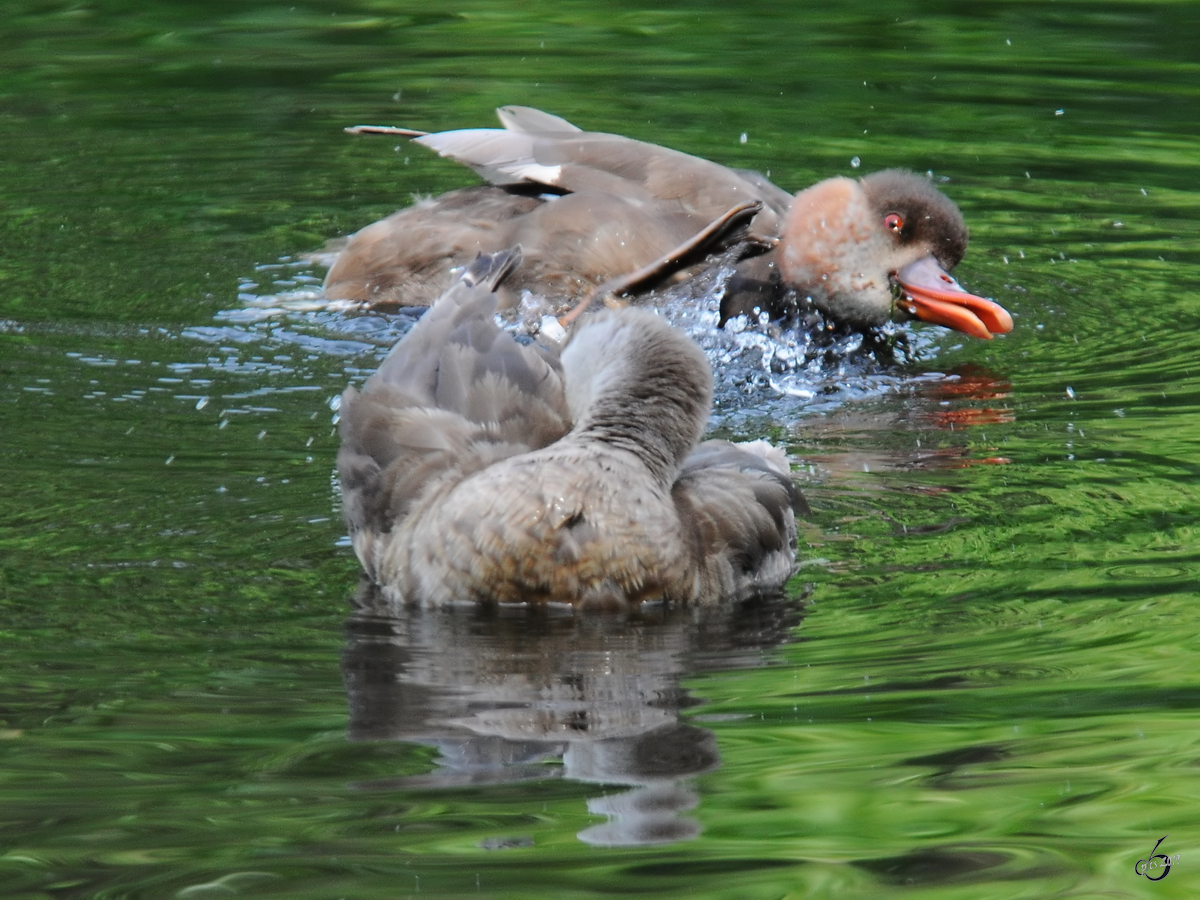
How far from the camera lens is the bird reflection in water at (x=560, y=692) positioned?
3.58 metres

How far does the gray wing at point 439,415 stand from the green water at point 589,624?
23 cm

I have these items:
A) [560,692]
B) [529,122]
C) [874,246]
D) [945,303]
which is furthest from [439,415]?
[529,122]

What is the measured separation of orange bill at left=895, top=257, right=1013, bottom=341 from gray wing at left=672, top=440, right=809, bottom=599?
226cm

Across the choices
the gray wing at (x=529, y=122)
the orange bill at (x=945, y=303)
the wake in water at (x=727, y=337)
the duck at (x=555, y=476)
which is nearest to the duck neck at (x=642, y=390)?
the duck at (x=555, y=476)

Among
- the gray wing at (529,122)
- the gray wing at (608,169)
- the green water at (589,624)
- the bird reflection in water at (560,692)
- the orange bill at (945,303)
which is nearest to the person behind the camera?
the green water at (589,624)

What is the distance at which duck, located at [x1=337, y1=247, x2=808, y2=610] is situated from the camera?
4.58 meters

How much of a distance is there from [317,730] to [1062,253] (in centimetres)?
547

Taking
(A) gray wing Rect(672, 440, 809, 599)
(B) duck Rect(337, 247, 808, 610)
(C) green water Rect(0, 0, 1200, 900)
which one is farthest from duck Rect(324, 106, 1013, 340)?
(A) gray wing Rect(672, 440, 809, 599)

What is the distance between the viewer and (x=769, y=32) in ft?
38.3

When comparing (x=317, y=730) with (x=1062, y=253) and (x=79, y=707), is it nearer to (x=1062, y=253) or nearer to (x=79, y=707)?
(x=79, y=707)

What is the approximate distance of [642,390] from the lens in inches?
196

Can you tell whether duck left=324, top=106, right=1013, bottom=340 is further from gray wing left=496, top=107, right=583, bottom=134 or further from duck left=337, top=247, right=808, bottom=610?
duck left=337, top=247, right=808, bottom=610

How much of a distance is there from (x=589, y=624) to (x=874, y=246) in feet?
11.1

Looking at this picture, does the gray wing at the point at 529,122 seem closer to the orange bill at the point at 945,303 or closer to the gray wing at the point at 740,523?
the orange bill at the point at 945,303
